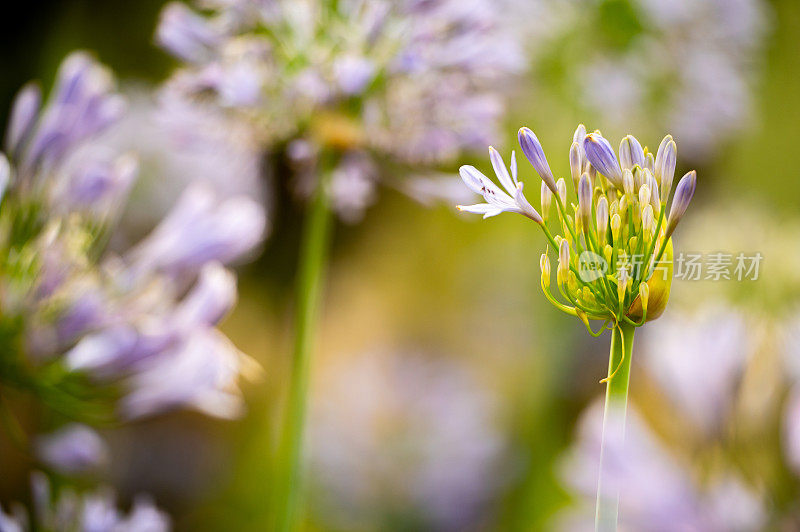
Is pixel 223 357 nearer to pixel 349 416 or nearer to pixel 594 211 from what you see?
pixel 594 211

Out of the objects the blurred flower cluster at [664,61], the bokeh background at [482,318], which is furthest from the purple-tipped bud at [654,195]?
the blurred flower cluster at [664,61]

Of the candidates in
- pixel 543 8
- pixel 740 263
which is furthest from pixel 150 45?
pixel 740 263

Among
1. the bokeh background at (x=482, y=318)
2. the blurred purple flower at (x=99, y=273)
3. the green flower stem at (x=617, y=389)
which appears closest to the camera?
the green flower stem at (x=617, y=389)

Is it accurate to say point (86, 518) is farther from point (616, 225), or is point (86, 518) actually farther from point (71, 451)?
point (616, 225)

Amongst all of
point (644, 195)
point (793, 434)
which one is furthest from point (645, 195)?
point (793, 434)

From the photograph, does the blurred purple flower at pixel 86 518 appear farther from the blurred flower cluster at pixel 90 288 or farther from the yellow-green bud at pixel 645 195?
the yellow-green bud at pixel 645 195

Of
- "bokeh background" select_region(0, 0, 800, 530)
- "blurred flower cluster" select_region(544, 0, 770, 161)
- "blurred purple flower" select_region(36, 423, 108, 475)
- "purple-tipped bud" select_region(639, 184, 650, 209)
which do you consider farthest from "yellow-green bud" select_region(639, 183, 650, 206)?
"blurred flower cluster" select_region(544, 0, 770, 161)
